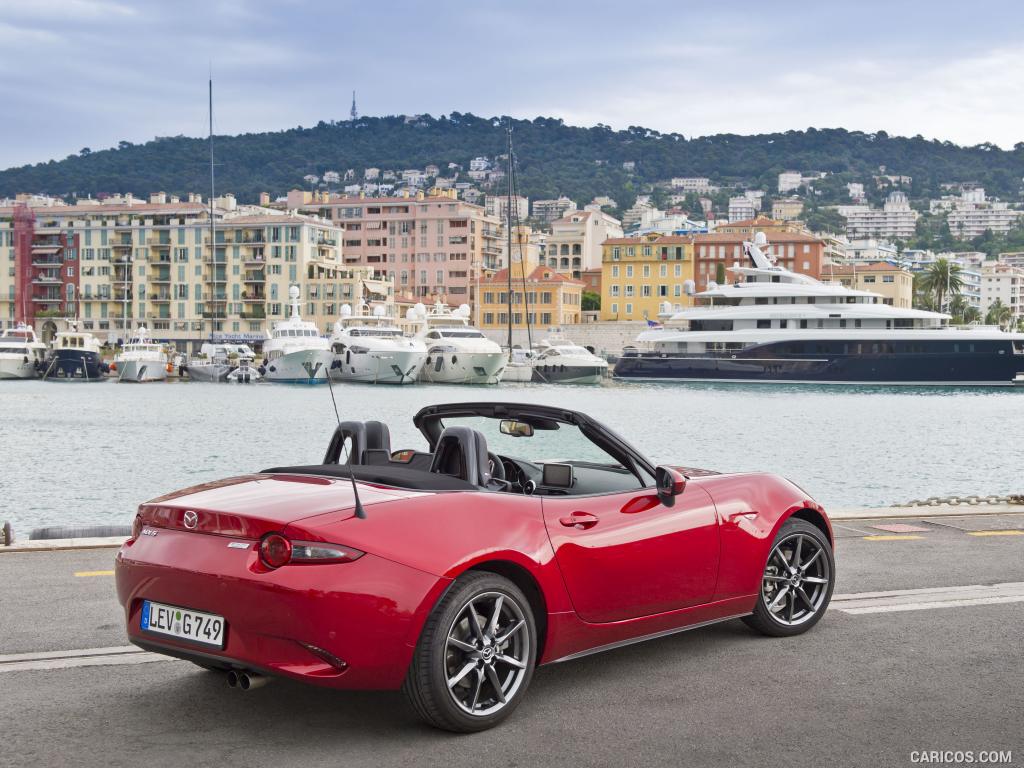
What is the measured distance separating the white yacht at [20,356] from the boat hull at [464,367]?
36.2 metres

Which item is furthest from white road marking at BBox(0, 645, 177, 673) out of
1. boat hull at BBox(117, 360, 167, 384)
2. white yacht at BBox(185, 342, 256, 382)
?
boat hull at BBox(117, 360, 167, 384)

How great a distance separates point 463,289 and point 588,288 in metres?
21.7

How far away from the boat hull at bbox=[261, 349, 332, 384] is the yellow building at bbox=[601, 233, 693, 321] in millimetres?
51300

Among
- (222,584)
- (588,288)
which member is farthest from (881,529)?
(588,288)

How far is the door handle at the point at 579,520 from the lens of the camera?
16.6 ft

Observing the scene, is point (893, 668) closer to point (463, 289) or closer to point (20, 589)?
point (20, 589)

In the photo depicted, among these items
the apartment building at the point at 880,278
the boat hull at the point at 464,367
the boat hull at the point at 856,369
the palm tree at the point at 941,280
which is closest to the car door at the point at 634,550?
the boat hull at the point at 856,369

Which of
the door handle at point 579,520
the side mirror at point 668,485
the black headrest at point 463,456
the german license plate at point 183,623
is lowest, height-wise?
Result: the german license plate at point 183,623

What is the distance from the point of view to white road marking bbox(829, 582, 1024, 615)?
705 cm

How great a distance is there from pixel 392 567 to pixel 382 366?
268 ft

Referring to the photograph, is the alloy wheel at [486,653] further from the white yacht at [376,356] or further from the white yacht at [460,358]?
the white yacht at [460,358]

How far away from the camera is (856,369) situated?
78.9 meters

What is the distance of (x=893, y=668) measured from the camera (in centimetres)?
560

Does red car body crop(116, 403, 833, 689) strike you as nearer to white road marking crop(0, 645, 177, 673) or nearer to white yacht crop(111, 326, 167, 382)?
white road marking crop(0, 645, 177, 673)
